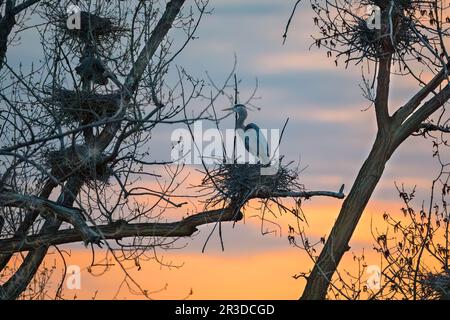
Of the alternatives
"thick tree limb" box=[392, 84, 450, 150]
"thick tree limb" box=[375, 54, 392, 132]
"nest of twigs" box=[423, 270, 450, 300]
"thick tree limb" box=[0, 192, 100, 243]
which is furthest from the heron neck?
"nest of twigs" box=[423, 270, 450, 300]

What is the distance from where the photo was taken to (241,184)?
10234 mm

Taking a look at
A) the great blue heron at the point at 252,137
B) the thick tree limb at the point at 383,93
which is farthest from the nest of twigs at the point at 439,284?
the thick tree limb at the point at 383,93

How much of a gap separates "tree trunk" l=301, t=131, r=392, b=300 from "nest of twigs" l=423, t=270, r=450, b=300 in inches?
64.5

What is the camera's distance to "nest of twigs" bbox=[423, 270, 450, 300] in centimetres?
884

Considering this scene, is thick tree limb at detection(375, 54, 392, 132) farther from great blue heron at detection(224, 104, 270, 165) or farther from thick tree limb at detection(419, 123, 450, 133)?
great blue heron at detection(224, 104, 270, 165)

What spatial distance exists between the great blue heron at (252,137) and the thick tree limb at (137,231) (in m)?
0.86

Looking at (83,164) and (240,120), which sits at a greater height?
(240,120)

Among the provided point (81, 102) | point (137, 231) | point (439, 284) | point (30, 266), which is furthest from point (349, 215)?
point (30, 266)

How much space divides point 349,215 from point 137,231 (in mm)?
2375

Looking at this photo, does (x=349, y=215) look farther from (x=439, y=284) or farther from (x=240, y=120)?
(x=439, y=284)

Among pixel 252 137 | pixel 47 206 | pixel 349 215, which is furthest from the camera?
pixel 252 137

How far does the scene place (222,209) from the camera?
403 inches

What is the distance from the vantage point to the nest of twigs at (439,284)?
8836 mm
